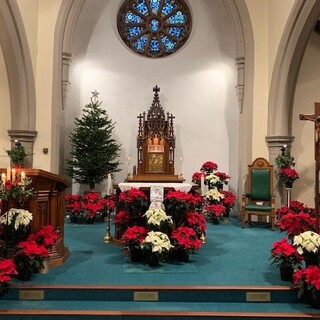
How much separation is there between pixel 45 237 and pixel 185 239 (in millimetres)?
1721

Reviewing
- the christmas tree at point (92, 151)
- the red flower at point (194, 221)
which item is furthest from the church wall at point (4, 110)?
the red flower at point (194, 221)

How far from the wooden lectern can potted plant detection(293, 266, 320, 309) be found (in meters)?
2.81

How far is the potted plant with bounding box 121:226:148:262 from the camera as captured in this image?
4438mm

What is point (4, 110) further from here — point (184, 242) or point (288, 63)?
point (288, 63)

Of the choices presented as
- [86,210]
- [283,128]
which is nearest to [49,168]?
[86,210]

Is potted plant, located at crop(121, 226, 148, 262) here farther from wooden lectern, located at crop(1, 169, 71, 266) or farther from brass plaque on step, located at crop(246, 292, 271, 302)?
brass plaque on step, located at crop(246, 292, 271, 302)

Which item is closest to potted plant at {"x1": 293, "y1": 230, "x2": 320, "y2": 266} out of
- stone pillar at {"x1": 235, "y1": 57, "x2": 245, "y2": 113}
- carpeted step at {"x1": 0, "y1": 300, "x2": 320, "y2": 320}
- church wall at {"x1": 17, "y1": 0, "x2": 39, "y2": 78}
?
carpeted step at {"x1": 0, "y1": 300, "x2": 320, "y2": 320}

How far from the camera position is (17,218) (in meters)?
3.77

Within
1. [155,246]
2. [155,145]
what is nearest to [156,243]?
[155,246]

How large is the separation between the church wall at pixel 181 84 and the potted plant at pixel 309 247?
582 cm

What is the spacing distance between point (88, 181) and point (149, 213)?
4.15m

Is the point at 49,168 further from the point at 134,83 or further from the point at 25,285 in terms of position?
the point at 25,285

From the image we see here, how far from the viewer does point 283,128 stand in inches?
315

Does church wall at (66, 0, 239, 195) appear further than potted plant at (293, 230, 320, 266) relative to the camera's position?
Yes
